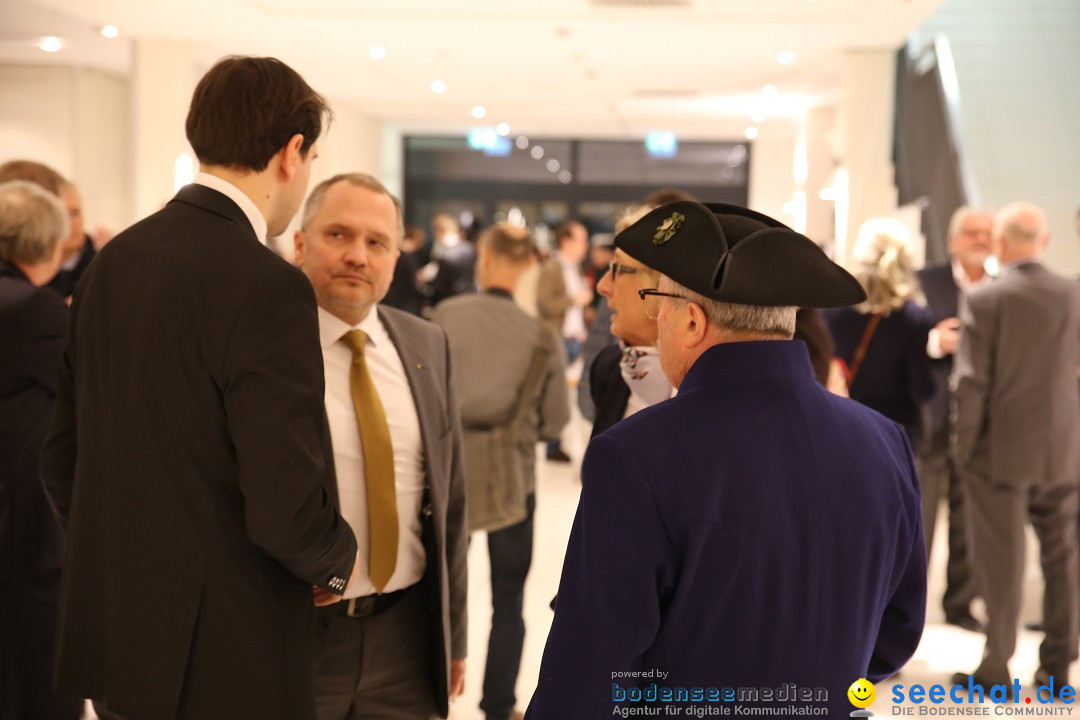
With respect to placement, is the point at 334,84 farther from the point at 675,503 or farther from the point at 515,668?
the point at 675,503

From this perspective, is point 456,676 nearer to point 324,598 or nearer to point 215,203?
point 324,598

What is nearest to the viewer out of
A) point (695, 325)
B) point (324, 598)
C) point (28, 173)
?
point (695, 325)

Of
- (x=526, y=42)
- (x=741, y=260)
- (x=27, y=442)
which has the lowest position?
(x=27, y=442)

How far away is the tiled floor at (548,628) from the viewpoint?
4.04 meters

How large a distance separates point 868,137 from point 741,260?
10.3 metres

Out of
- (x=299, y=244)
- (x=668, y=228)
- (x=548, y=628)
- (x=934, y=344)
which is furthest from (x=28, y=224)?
(x=934, y=344)

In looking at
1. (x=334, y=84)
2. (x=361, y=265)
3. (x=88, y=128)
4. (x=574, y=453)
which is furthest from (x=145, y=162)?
(x=361, y=265)

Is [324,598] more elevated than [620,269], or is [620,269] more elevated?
[620,269]

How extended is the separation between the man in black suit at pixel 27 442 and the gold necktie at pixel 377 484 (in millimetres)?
1246

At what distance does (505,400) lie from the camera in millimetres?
3623

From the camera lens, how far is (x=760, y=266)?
1.38 m

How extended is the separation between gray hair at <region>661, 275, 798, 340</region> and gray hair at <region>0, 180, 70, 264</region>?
7.42ft

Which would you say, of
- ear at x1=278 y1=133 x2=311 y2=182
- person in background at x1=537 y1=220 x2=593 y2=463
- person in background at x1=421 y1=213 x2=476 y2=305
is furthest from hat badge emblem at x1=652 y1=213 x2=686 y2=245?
person in background at x1=421 y1=213 x2=476 y2=305

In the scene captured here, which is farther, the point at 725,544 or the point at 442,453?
the point at 442,453
